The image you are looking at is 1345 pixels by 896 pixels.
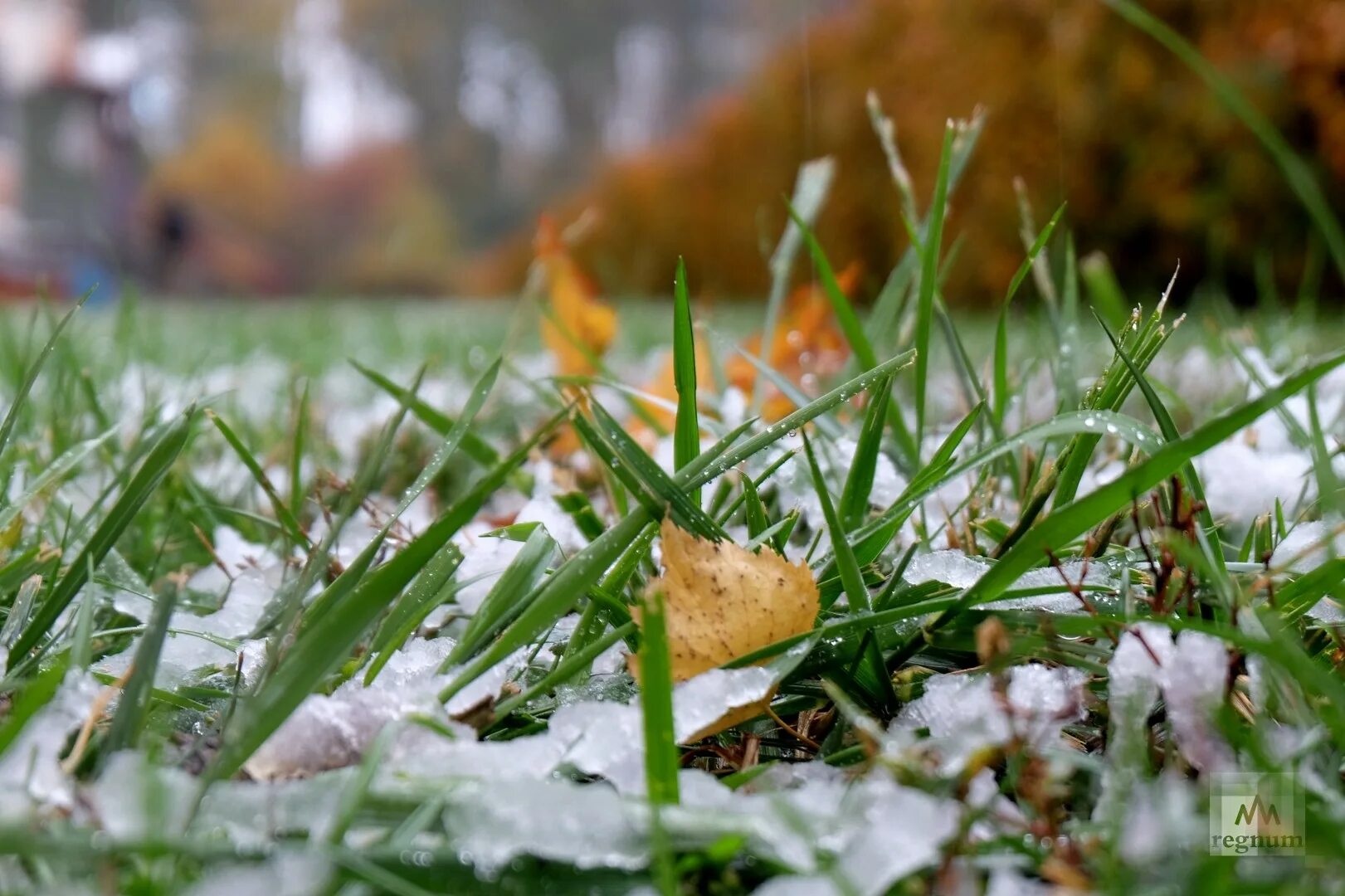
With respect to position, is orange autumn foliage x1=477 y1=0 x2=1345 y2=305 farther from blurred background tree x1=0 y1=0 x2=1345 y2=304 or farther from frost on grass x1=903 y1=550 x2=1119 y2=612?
frost on grass x1=903 y1=550 x2=1119 y2=612

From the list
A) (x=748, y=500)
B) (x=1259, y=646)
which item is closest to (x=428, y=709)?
(x=748, y=500)

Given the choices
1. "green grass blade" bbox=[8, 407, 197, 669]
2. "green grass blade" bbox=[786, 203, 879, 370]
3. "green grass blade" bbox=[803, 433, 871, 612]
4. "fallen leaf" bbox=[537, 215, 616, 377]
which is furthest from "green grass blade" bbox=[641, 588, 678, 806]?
"fallen leaf" bbox=[537, 215, 616, 377]

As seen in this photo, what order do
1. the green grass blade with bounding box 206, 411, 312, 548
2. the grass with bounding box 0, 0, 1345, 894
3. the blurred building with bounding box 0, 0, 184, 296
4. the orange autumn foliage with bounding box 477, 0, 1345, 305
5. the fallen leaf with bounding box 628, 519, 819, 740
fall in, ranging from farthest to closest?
the blurred building with bounding box 0, 0, 184, 296
the orange autumn foliage with bounding box 477, 0, 1345, 305
the green grass blade with bounding box 206, 411, 312, 548
the fallen leaf with bounding box 628, 519, 819, 740
the grass with bounding box 0, 0, 1345, 894

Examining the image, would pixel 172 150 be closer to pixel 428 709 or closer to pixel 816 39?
pixel 816 39

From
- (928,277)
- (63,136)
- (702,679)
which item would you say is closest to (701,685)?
(702,679)

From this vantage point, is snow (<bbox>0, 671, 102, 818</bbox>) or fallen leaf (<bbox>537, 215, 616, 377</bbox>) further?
fallen leaf (<bbox>537, 215, 616, 377</bbox>)

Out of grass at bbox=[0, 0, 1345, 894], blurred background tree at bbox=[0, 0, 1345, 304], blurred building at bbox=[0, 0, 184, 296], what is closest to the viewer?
grass at bbox=[0, 0, 1345, 894]

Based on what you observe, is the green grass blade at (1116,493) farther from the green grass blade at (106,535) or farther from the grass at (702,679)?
the green grass blade at (106,535)
